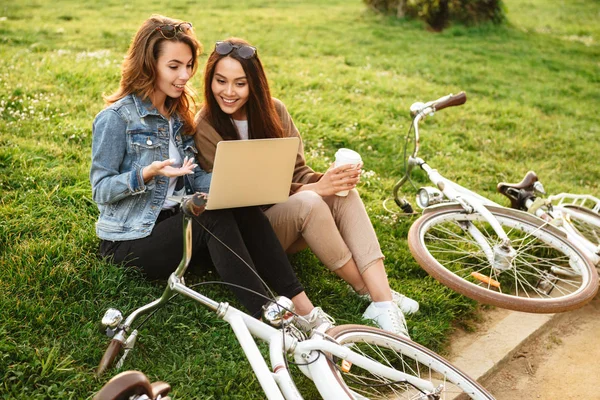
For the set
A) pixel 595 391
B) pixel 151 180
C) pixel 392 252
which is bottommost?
pixel 595 391

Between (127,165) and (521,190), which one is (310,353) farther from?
(521,190)

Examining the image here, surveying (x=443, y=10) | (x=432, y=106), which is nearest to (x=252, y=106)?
(x=432, y=106)

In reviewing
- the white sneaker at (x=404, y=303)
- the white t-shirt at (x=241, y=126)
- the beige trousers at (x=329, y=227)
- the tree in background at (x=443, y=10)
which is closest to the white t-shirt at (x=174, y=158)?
the white t-shirt at (x=241, y=126)

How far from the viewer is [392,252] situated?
385 cm

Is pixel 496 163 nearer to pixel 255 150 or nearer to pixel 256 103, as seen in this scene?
pixel 256 103

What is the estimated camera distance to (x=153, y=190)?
2.94 metres

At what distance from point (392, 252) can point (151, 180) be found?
1.66 m

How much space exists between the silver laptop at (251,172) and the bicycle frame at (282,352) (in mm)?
451

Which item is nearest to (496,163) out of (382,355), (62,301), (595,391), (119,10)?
(595,391)

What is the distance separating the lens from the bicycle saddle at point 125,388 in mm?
1682

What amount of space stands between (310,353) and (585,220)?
261cm

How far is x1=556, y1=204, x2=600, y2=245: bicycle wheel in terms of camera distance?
4000mm

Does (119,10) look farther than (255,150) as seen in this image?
Yes

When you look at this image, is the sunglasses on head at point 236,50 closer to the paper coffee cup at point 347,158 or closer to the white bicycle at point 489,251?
the paper coffee cup at point 347,158
